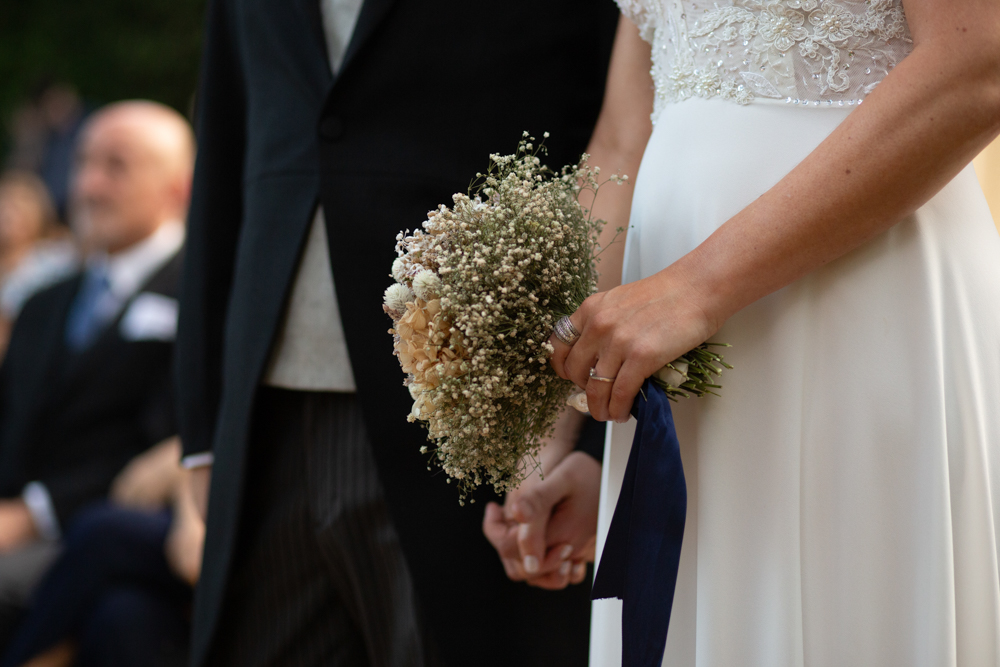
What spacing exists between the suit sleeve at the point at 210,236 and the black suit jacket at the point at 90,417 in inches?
76.8

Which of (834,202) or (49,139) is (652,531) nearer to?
(834,202)

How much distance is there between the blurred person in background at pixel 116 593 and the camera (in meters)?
3.20

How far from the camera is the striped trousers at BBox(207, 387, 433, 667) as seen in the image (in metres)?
1.73

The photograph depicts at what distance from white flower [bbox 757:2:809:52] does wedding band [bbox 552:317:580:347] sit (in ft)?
1.63

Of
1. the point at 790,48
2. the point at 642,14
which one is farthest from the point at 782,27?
the point at 642,14

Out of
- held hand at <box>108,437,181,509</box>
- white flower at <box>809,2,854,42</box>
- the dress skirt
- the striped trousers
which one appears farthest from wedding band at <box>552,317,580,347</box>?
held hand at <box>108,437,181,509</box>

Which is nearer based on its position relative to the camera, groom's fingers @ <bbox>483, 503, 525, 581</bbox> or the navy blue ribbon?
the navy blue ribbon

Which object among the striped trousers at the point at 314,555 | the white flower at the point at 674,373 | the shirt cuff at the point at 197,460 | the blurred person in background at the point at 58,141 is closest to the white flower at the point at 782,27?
the white flower at the point at 674,373

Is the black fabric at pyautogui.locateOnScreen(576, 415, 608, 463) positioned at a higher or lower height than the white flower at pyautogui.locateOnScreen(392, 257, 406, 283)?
lower

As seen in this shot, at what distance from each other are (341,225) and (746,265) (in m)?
0.84

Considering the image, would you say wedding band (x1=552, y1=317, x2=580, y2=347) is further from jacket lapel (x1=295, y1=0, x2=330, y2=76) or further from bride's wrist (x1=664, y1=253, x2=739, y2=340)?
jacket lapel (x1=295, y1=0, x2=330, y2=76)

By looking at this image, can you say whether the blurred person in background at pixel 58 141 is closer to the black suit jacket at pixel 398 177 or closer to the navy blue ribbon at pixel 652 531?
the black suit jacket at pixel 398 177

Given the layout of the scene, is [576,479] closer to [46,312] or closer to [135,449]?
[135,449]

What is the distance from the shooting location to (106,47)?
29.8ft
